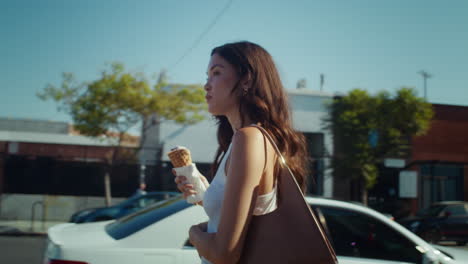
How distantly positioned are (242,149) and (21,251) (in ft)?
32.5

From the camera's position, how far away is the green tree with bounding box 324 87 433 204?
19.5 meters

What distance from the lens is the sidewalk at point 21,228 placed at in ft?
45.7

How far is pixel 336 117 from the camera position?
69.9 feet

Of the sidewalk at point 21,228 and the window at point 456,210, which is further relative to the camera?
the sidewalk at point 21,228

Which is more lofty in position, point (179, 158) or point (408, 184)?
point (179, 158)

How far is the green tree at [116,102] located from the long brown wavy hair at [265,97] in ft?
51.3

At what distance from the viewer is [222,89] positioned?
162 centimetres

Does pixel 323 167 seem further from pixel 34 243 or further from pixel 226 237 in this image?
pixel 226 237

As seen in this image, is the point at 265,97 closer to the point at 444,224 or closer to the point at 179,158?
the point at 179,158

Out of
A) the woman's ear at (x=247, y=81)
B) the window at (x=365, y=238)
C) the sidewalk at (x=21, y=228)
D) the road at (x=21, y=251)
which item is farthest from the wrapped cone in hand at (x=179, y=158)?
the sidewalk at (x=21, y=228)

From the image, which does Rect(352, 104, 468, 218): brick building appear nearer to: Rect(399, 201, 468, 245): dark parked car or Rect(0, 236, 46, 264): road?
Rect(399, 201, 468, 245): dark parked car

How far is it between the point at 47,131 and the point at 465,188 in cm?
3044

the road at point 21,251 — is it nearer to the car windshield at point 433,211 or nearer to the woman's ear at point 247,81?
the woman's ear at point 247,81

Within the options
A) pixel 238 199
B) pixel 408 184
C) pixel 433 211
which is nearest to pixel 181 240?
pixel 238 199
